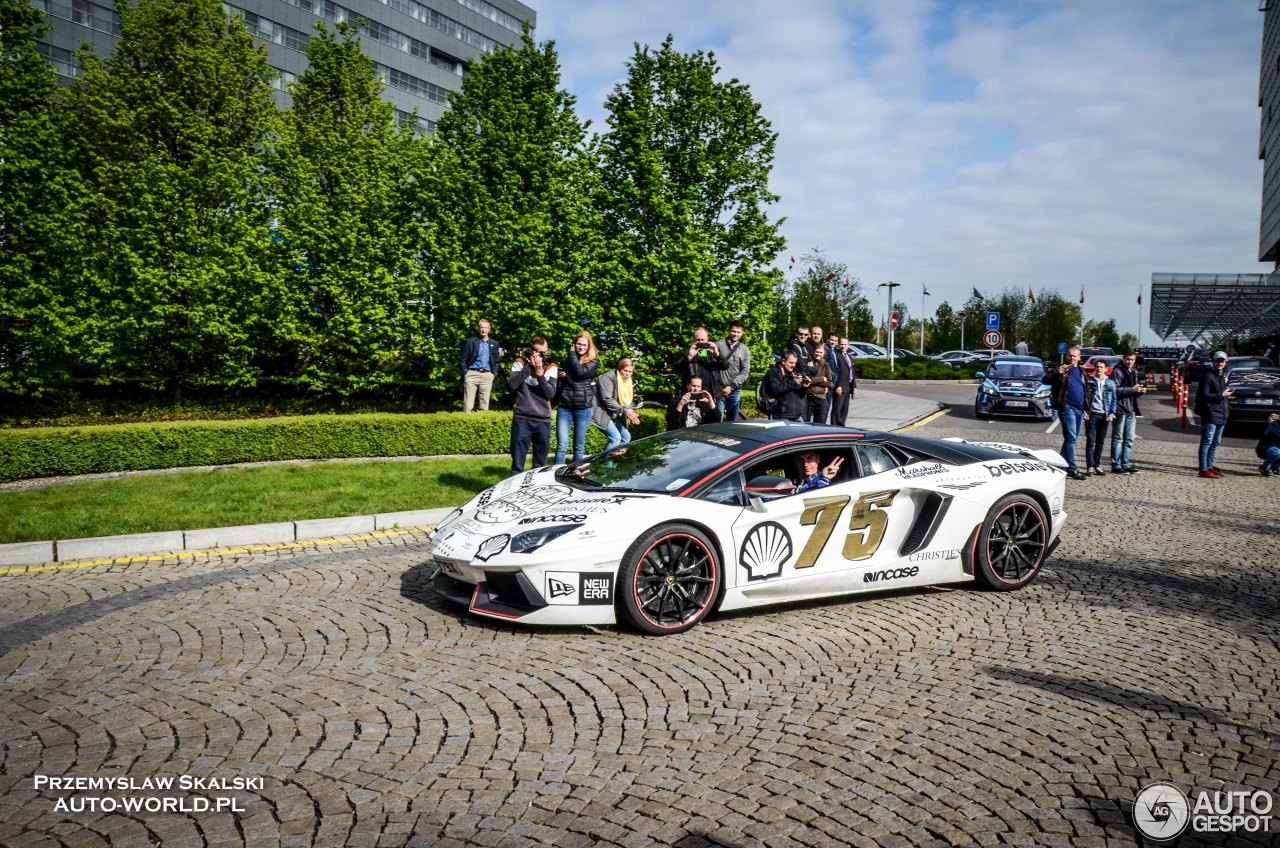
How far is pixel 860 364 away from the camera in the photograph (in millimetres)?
47219

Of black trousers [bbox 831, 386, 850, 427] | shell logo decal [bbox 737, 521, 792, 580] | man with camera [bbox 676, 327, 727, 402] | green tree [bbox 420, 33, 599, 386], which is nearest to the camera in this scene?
shell logo decal [bbox 737, 521, 792, 580]

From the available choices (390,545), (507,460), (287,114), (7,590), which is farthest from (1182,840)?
(287,114)

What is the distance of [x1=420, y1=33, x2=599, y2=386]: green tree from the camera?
21.6 m

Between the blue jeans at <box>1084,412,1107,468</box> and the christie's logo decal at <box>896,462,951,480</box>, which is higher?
the christie's logo decal at <box>896,462,951,480</box>

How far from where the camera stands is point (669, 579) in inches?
227

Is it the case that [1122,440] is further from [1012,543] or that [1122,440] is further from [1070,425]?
[1012,543]

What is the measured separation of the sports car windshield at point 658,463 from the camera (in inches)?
247

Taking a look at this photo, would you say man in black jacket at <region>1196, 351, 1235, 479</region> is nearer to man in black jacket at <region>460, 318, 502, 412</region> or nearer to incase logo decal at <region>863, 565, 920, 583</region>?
incase logo decal at <region>863, 565, 920, 583</region>

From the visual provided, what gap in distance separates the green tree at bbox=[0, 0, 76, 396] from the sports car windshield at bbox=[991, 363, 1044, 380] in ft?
74.8

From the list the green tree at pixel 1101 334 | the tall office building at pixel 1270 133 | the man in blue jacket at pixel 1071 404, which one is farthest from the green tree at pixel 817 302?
the green tree at pixel 1101 334

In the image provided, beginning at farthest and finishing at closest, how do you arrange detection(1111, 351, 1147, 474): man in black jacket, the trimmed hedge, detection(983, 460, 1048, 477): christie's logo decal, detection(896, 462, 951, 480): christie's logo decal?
detection(1111, 351, 1147, 474): man in black jacket
the trimmed hedge
detection(983, 460, 1048, 477): christie's logo decal
detection(896, 462, 951, 480): christie's logo decal

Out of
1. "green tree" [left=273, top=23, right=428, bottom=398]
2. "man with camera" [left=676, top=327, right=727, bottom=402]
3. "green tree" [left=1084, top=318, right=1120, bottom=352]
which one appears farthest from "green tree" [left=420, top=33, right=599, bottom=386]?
"green tree" [left=1084, top=318, right=1120, bottom=352]

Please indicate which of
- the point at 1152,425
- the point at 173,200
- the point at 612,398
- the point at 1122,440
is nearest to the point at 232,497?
the point at 612,398
